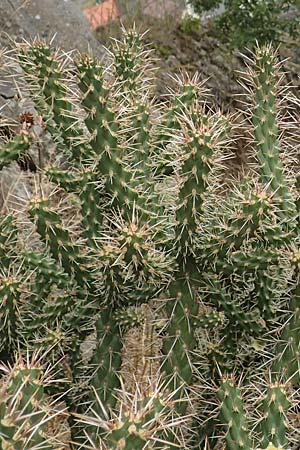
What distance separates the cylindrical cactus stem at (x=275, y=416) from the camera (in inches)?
83.9

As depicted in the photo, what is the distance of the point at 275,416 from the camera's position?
2.13 metres

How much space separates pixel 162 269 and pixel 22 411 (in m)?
0.81

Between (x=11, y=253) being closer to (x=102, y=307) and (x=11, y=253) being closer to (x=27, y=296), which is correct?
(x=27, y=296)

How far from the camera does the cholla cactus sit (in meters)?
2.36

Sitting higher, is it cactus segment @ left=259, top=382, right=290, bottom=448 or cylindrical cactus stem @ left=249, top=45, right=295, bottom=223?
cylindrical cactus stem @ left=249, top=45, right=295, bottom=223

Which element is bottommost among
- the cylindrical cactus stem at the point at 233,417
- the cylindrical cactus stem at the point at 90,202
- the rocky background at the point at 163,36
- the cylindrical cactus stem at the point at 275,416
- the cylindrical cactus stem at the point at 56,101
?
the rocky background at the point at 163,36

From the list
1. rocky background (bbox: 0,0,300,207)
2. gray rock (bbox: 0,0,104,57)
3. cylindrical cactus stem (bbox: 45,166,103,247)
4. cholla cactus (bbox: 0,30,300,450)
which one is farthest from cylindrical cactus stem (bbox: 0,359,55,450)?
gray rock (bbox: 0,0,104,57)

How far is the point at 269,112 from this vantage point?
283 cm

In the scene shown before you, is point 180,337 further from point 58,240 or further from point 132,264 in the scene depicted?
point 58,240

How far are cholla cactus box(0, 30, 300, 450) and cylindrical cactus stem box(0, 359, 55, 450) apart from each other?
344 millimetres

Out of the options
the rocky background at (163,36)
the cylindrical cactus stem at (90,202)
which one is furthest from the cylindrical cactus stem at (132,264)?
the rocky background at (163,36)

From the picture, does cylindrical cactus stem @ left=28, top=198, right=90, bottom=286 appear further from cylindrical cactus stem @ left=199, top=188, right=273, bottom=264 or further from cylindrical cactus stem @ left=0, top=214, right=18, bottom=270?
cylindrical cactus stem @ left=199, top=188, right=273, bottom=264

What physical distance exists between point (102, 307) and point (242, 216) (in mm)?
599

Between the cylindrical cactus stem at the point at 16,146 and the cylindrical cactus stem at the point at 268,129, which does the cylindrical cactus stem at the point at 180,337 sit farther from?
the cylindrical cactus stem at the point at 16,146
